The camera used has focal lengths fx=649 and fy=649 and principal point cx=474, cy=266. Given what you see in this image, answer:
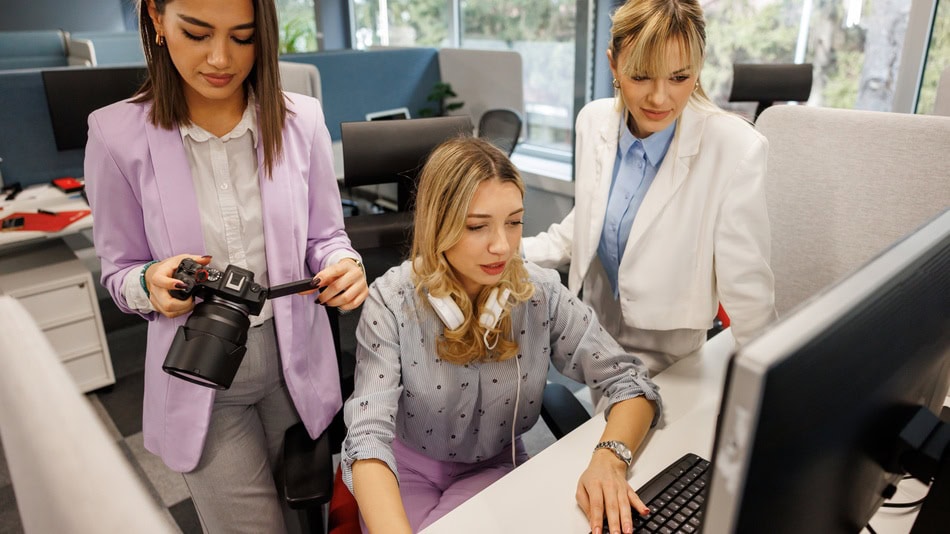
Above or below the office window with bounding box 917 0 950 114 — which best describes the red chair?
below

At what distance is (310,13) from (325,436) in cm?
586

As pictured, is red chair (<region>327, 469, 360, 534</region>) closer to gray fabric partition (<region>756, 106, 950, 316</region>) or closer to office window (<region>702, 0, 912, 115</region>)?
Result: gray fabric partition (<region>756, 106, 950, 316</region>)

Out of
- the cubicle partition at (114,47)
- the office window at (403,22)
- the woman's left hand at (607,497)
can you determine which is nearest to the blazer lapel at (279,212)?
the woman's left hand at (607,497)

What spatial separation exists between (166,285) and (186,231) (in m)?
0.13

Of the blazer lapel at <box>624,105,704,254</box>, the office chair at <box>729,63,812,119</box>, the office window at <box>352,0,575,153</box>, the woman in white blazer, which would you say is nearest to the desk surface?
the woman in white blazer

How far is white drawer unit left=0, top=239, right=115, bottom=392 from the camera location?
2379mm

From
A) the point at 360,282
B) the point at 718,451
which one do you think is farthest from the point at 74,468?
the point at 360,282

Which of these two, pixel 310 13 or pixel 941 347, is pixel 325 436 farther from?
pixel 310 13

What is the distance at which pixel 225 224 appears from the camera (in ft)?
3.57

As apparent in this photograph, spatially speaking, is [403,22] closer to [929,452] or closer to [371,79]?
[371,79]

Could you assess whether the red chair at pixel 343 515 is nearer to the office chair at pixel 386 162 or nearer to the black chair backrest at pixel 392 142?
the office chair at pixel 386 162

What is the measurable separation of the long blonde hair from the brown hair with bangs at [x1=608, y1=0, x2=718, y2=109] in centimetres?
30

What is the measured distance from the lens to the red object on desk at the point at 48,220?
89.9 inches

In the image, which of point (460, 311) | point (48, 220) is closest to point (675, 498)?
point (460, 311)
